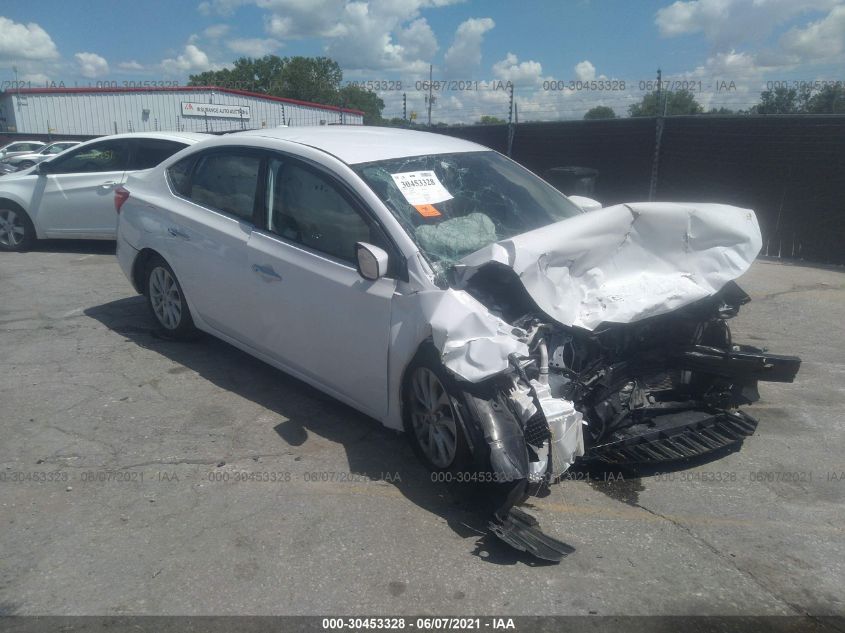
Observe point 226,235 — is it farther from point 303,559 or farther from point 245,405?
point 303,559

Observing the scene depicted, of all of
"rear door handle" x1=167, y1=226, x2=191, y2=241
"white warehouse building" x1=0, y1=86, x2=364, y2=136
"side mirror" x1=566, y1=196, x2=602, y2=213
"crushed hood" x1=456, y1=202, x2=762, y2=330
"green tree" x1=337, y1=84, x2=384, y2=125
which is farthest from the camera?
"green tree" x1=337, y1=84, x2=384, y2=125

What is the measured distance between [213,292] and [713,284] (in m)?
3.36

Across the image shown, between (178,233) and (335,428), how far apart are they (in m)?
2.05

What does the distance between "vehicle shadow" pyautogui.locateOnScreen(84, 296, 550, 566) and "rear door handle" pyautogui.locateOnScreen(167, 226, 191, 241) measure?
1.00 metres

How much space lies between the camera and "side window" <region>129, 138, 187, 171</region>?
922 cm

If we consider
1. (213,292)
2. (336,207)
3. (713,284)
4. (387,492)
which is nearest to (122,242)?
(213,292)

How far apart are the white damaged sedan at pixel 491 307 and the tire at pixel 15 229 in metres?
6.40

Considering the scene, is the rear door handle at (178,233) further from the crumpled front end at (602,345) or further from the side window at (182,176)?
the crumpled front end at (602,345)

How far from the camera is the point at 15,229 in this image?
9961mm

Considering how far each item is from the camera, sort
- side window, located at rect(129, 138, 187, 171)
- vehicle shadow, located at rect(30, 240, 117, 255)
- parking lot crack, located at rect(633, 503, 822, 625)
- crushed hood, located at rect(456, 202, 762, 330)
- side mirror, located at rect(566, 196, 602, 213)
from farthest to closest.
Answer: vehicle shadow, located at rect(30, 240, 117, 255) → side window, located at rect(129, 138, 187, 171) → side mirror, located at rect(566, 196, 602, 213) → crushed hood, located at rect(456, 202, 762, 330) → parking lot crack, located at rect(633, 503, 822, 625)

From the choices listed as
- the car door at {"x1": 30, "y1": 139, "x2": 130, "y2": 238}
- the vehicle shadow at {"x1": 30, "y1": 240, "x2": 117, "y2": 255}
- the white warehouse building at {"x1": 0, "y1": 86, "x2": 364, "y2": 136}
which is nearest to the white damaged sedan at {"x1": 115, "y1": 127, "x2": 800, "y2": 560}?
the car door at {"x1": 30, "y1": 139, "x2": 130, "y2": 238}

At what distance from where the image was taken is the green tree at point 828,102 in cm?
1608

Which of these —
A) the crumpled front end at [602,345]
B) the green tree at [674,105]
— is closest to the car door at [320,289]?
the crumpled front end at [602,345]

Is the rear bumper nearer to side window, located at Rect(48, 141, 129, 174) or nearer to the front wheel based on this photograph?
the front wheel
